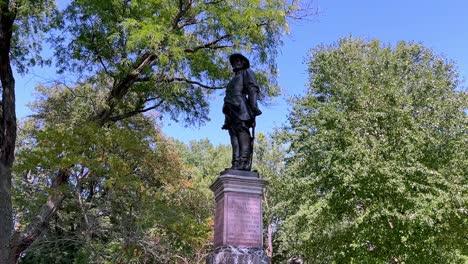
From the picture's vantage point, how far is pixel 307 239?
51.3 ft

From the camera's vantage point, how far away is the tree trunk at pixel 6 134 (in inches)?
373

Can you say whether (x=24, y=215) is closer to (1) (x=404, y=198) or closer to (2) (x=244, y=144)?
(2) (x=244, y=144)

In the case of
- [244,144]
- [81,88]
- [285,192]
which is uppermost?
[81,88]

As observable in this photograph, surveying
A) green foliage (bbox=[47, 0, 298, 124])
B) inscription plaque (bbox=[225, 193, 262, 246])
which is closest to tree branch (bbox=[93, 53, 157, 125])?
green foliage (bbox=[47, 0, 298, 124])

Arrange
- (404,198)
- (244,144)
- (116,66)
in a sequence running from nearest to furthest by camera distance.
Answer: (244,144) → (116,66) → (404,198)

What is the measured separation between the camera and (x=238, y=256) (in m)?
5.68

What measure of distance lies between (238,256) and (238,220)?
51 centimetres

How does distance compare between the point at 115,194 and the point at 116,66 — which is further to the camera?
the point at 115,194

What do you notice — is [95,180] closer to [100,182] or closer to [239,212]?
[100,182]

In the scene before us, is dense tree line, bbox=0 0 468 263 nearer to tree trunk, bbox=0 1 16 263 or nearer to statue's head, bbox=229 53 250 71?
tree trunk, bbox=0 1 16 263

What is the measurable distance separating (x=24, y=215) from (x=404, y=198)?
40.3ft

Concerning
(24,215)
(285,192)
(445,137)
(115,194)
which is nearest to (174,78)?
(115,194)

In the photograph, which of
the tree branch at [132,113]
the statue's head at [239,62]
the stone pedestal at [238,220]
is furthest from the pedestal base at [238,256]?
the tree branch at [132,113]

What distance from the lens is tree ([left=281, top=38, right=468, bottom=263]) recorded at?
12508 mm
